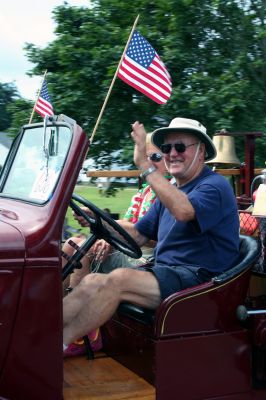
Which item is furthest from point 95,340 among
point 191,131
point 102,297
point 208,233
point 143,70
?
point 143,70

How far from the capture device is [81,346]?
3.21 m

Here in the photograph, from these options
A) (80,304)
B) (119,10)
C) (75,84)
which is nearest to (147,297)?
(80,304)

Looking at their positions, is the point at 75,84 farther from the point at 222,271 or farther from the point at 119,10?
the point at 222,271

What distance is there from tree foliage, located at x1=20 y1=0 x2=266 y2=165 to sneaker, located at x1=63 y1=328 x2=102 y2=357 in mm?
3991

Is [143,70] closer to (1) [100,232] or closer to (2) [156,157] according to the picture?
(2) [156,157]

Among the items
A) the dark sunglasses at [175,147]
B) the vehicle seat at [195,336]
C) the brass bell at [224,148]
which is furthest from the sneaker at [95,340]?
the brass bell at [224,148]

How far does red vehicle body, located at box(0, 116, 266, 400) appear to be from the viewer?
7.47 feet

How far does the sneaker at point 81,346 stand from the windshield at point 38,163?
34.9 inches

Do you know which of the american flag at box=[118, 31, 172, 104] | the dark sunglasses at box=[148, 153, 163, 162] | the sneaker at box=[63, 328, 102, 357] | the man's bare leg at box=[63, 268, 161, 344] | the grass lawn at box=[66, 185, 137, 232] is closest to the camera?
the man's bare leg at box=[63, 268, 161, 344]

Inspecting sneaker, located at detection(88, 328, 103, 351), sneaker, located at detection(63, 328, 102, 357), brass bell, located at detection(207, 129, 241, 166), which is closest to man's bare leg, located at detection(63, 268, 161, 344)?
sneaker, located at detection(63, 328, 102, 357)

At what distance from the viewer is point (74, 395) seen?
2664mm

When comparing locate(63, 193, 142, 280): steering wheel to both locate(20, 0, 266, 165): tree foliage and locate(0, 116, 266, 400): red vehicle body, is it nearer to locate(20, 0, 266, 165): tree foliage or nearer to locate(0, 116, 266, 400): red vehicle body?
locate(0, 116, 266, 400): red vehicle body

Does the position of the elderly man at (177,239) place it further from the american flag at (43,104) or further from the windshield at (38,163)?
the american flag at (43,104)

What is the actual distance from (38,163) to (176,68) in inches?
194
